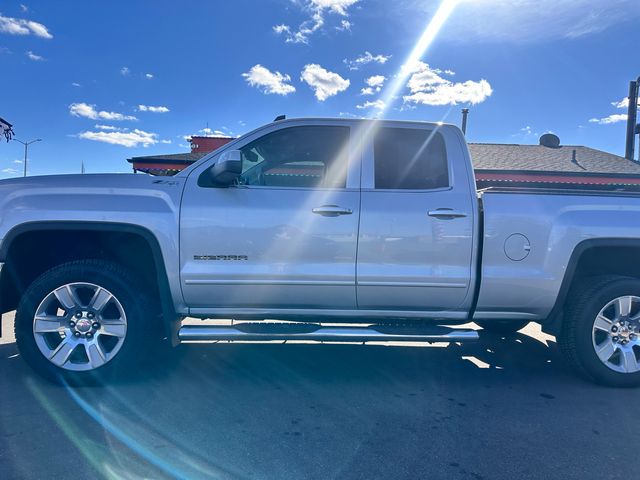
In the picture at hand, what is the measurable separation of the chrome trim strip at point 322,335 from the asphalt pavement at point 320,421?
429 mm

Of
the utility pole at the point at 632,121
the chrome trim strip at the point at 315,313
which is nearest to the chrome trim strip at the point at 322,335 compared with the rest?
the chrome trim strip at the point at 315,313

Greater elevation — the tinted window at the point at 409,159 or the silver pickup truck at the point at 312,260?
the tinted window at the point at 409,159

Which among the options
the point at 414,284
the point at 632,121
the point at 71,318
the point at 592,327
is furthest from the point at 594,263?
the point at 632,121

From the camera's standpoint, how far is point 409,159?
374cm

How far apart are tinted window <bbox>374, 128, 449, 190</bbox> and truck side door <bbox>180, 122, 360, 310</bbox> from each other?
338 mm

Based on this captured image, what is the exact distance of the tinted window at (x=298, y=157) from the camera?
3.77m

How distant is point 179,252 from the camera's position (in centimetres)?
346

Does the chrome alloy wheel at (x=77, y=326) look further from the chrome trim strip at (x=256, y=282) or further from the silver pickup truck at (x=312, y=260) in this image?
the chrome trim strip at (x=256, y=282)

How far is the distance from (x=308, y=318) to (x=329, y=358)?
0.87m

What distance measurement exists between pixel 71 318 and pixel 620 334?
4306 millimetres

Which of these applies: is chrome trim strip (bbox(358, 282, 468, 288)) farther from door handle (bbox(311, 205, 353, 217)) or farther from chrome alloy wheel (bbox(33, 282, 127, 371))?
chrome alloy wheel (bbox(33, 282, 127, 371))

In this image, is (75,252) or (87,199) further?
(75,252)

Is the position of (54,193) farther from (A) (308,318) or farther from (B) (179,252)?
(A) (308,318)

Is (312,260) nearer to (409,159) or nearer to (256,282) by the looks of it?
(256,282)
